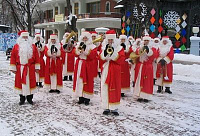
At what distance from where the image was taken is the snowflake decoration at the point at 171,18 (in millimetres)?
18672

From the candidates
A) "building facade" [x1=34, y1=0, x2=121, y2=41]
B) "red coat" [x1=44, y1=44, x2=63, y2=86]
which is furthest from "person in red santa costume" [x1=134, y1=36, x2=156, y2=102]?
"building facade" [x1=34, y1=0, x2=121, y2=41]

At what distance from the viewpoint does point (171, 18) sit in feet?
61.4

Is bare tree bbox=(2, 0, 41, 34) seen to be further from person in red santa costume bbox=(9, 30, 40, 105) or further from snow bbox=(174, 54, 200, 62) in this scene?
person in red santa costume bbox=(9, 30, 40, 105)

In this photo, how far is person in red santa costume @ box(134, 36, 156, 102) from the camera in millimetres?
7203

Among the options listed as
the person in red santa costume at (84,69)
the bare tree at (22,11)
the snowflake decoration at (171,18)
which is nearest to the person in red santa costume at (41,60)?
the person in red santa costume at (84,69)

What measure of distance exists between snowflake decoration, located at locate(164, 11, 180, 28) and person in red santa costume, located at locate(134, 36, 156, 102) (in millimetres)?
12287

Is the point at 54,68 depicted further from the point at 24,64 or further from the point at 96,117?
the point at 96,117

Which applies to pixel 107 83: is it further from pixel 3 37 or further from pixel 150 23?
pixel 3 37

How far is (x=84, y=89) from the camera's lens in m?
6.89

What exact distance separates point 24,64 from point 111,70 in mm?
2447

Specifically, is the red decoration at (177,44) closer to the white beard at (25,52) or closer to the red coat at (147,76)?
the red coat at (147,76)

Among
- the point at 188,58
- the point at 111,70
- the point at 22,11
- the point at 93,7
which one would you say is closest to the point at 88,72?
the point at 111,70

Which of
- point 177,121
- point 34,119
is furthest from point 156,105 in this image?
point 34,119

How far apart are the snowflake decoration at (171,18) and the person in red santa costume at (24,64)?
14282 mm
